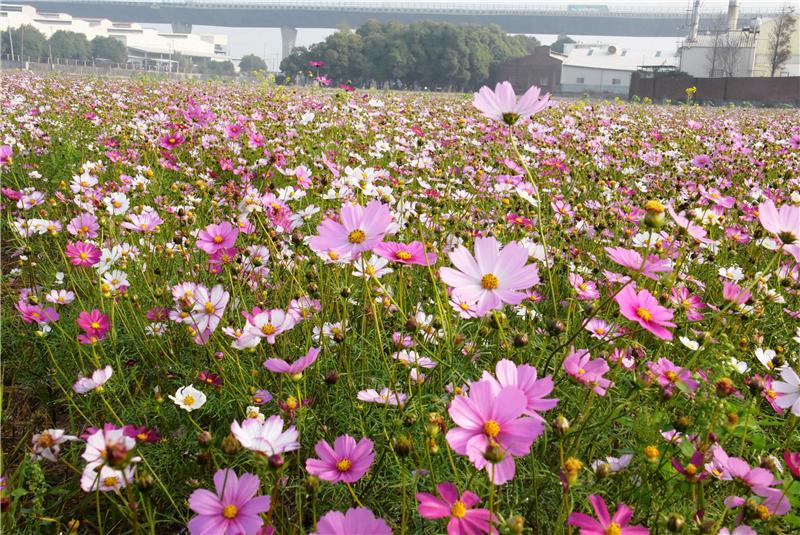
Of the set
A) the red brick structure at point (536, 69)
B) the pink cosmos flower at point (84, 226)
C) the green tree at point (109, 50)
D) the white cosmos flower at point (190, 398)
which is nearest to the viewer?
the white cosmos flower at point (190, 398)

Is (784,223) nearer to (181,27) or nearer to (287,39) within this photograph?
(287,39)

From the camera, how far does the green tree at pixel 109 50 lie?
61.6 m

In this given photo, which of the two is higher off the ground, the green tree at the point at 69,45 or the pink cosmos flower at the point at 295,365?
the green tree at the point at 69,45

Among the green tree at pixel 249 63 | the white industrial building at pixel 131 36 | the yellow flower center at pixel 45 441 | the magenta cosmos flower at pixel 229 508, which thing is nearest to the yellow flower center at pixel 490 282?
the magenta cosmos flower at pixel 229 508

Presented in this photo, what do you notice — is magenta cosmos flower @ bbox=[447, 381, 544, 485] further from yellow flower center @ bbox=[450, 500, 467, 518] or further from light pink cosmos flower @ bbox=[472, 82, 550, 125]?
light pink cosmos flower @ bbox=[472, 82, 550, 125]

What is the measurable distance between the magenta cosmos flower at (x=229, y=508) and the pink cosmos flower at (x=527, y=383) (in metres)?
0.29

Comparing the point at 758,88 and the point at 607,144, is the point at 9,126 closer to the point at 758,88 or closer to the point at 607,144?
the point at 607,144

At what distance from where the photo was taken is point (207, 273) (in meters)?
1.73

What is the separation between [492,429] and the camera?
600mm

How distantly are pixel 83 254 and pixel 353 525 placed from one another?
1.05 meters

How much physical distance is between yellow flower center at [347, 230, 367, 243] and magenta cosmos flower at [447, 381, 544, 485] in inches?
12.5

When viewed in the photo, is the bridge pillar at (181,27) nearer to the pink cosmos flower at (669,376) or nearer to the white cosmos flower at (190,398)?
the white cosmos flower at (190,398)

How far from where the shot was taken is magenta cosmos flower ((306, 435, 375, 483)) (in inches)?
28.4

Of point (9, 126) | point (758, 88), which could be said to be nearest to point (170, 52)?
point (758, 88)
